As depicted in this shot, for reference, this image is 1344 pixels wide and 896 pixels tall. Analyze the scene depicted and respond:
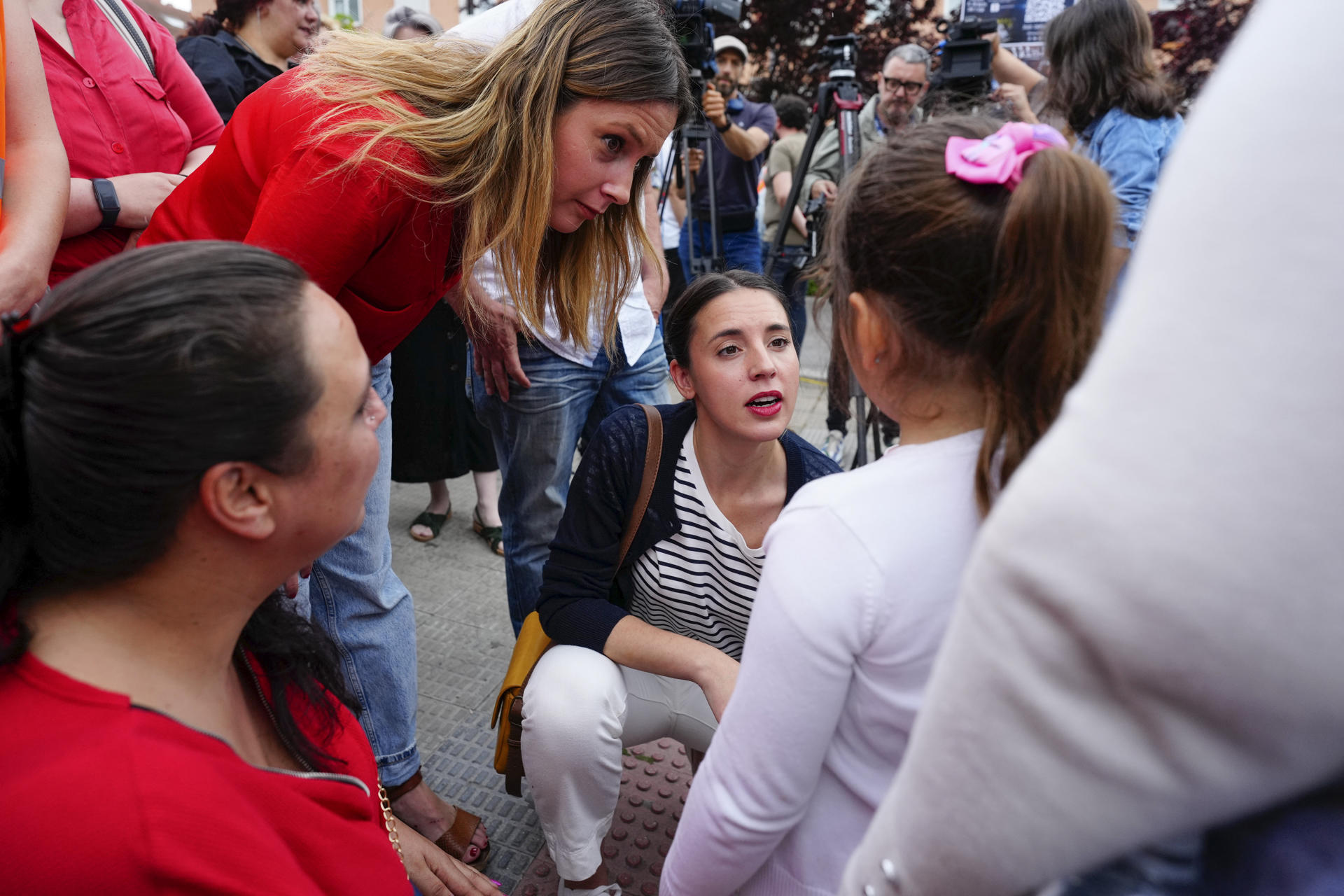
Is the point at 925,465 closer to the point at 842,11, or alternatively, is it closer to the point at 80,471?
the point at 80,471

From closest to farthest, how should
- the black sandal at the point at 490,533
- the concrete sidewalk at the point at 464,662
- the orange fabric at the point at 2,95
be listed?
the orange fabric at the point at 2,95 < the concrete sidewalk at the point at 464,662 < the black sandal at the point at 490,533

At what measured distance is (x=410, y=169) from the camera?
1.57 m

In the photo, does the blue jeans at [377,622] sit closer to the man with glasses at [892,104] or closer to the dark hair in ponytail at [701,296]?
the dark hair in ponytail at [701,296]

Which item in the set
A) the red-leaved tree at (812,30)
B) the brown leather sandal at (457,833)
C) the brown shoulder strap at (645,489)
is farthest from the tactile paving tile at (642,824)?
the red-leaved tree at (812,30)

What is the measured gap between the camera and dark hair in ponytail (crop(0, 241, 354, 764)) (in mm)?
956

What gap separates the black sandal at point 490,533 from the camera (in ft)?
12.2

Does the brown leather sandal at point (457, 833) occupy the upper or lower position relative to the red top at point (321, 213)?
lower

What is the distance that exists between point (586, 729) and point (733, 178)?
4166 mm

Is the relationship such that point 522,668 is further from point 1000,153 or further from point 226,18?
point 226,18

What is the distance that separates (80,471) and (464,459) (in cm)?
278

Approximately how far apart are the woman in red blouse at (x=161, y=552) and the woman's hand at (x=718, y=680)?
0.73m

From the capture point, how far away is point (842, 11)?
11984mm

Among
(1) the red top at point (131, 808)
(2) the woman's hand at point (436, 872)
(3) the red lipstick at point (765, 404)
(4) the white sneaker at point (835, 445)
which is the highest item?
(1) the red top at point (131, 808)

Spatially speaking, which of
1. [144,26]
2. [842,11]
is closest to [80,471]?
[144,26]
